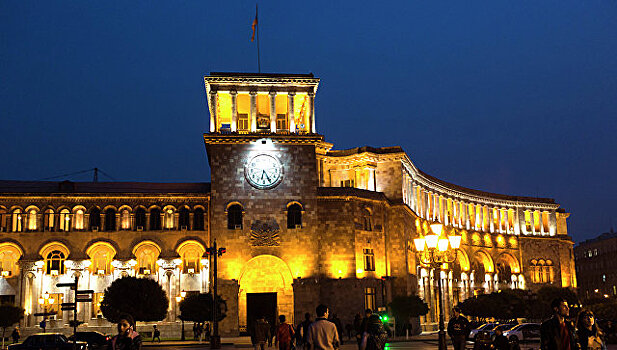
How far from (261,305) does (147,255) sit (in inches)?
391

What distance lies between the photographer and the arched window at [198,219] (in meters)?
53.2

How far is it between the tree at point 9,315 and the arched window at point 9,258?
5009mm

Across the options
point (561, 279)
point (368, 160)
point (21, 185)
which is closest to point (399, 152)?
point (368, 160)

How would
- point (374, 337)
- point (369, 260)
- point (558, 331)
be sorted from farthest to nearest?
point (369, 260) < point (374, 337) < point (558, 331)

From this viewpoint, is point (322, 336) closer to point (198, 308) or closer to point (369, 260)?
point (198, 308)

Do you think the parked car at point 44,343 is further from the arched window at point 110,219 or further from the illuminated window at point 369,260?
the illuminated window at point 369,260

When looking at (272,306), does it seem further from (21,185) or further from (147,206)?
(21,185)

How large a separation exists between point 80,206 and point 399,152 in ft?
89.2

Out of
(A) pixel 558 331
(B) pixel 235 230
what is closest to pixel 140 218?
(B) pixel 235 230

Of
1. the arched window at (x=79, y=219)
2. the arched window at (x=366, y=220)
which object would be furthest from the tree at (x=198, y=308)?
the arched window at (x=366, y=220)

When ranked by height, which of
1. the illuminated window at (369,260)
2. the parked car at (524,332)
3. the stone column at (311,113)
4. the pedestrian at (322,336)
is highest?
the stone column at (311,113)

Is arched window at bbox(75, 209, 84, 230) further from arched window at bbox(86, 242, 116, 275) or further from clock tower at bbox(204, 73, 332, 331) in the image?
clock tower at bbox(204, 73, 332, 331)

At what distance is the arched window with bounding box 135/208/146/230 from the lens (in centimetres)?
5269

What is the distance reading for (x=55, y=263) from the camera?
5156 cm
